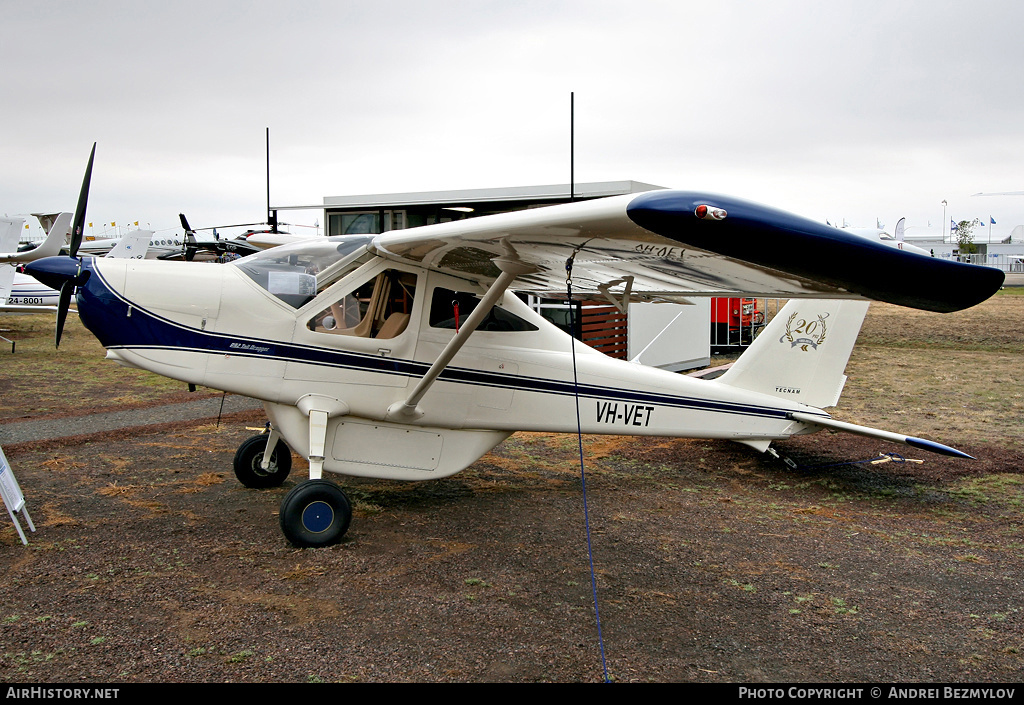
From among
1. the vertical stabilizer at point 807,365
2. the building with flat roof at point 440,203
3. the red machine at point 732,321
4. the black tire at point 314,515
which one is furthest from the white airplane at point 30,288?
the red machine at point 732,321

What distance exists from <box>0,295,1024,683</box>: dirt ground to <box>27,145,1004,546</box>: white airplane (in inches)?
26.1

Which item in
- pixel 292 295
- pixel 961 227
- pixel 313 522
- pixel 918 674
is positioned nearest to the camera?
pixel 918 674

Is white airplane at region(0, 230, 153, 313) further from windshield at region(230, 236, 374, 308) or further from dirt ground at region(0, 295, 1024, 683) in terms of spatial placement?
dirt ground at region(0, 295, 1024, 683)

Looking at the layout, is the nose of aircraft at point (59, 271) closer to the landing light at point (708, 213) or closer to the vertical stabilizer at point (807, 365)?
the landing light at point (708, 213)

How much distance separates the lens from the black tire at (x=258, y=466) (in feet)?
23.3

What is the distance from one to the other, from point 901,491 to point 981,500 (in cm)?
68

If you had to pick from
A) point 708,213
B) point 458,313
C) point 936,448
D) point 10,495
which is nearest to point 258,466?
point 10,495

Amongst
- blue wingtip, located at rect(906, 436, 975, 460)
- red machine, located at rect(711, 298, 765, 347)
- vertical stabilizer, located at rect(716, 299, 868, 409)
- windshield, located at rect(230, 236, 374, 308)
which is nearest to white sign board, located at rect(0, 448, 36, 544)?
windshield, located at rect(230, 236, 374, 308)

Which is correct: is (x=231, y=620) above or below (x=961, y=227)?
below

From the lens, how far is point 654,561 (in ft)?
18.0

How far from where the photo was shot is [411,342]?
6.21 metres

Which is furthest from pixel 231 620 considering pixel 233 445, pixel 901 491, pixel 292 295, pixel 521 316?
pixel 901 491

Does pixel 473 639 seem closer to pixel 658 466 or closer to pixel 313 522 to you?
pixel 313 522

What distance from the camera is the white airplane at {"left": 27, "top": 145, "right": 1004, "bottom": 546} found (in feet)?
16.9
